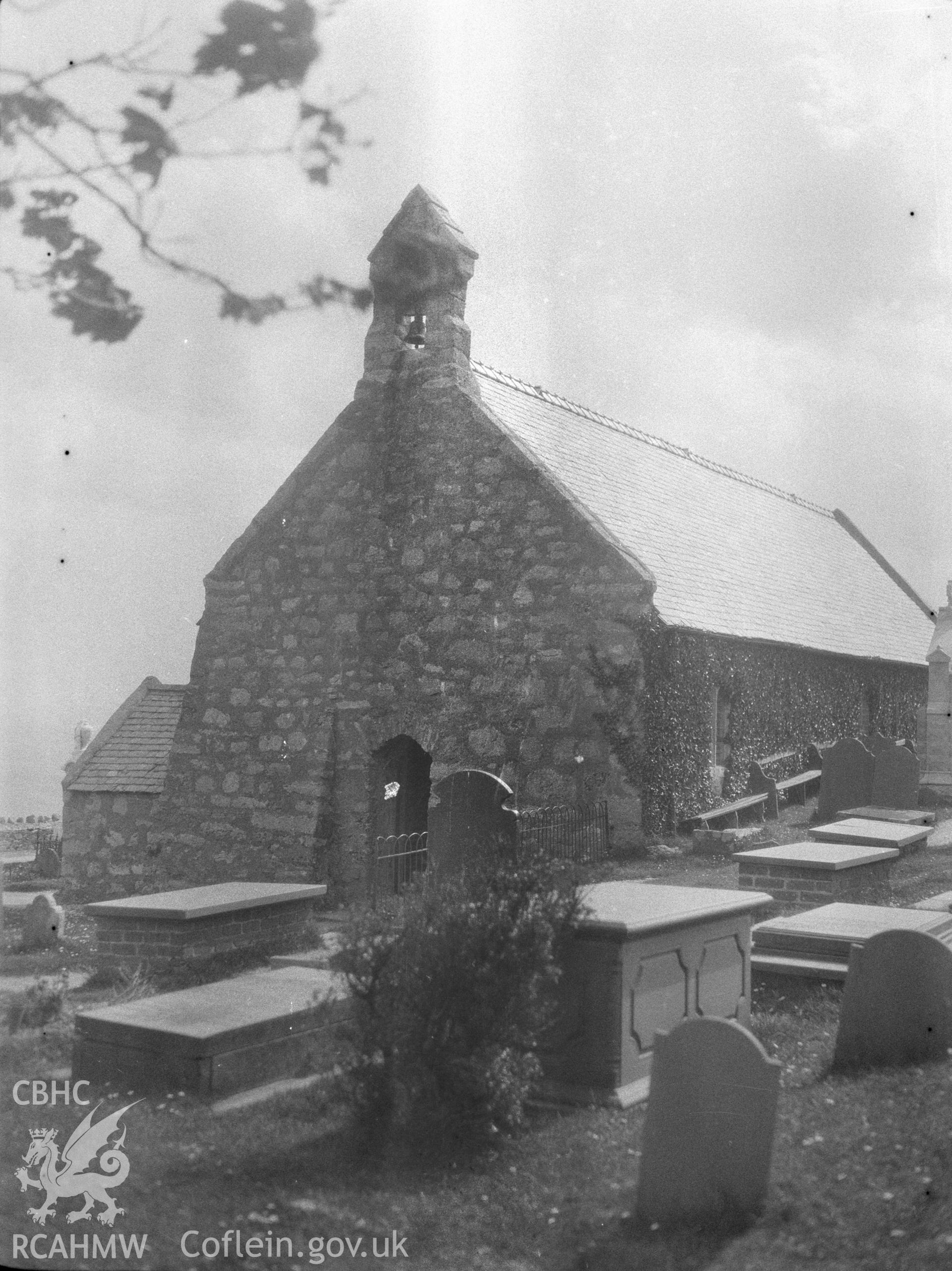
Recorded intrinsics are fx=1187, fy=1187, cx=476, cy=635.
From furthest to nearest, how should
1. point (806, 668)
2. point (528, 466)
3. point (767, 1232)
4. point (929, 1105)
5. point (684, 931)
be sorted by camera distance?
point (806, 668), point (528, 466), point (684, 931), point (929, 1105), point (767, 1232)

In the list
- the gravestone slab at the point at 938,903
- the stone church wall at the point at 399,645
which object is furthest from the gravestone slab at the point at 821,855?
the stone church wall at the point at 399,645

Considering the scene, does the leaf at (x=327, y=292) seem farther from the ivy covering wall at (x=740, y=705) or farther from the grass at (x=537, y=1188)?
the ivy covering wall at (x=740, y=705)

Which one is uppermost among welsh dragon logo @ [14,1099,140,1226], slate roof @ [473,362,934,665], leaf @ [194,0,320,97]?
leaf @ [194,0,320,97]

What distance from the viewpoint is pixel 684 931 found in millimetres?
6453

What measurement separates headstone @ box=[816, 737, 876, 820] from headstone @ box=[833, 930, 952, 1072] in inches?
318

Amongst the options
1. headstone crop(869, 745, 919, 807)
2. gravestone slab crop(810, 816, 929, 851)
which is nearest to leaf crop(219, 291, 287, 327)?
gravestone slab crop(810, 816, 929, 851)

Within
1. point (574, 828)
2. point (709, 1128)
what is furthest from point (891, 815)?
point (709, 1128)

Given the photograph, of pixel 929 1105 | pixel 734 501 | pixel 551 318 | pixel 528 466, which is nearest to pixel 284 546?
pixel 528 466

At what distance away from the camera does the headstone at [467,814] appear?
9250 millimetres

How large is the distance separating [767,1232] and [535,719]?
7.40 m

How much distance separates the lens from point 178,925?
722 cm

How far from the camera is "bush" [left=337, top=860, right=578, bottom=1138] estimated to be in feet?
17.4

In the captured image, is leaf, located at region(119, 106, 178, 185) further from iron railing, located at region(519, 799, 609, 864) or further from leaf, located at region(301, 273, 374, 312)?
iron railing, located at region(519, 799, 609, 864)

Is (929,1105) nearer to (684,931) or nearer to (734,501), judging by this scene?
(684,931)
